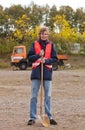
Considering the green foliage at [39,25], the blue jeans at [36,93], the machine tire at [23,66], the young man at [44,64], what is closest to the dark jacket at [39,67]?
the young man at [44,64]

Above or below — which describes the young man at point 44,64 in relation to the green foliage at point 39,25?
above

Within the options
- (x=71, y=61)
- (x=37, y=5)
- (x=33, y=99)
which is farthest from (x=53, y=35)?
(x=33, y=99)

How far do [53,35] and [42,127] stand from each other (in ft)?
165

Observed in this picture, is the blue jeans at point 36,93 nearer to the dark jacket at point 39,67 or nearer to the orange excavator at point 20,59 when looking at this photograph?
the dark jacket at point 39,67

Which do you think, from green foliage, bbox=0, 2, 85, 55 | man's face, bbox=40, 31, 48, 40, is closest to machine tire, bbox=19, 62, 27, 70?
green foliage, bbox=0, 2, 85, 55

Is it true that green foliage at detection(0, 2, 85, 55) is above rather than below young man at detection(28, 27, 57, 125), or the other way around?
below

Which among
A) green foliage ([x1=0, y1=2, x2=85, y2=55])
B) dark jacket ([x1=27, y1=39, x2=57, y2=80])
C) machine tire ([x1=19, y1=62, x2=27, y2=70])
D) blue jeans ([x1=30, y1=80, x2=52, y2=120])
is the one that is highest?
dark jacket ([x1=27, y1=39, x2=57, y2=80])

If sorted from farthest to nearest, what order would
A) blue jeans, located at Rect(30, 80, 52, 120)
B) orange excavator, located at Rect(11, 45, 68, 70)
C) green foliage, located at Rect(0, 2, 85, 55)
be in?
green foliage, located at Rect(0, 2, 85, 55), orange excavator, located at Rect(11, 45, 68, 70), blue jeans, located at Rect(30, 80, 52, 120)

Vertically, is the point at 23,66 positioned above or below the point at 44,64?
below

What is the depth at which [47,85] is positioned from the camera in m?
9.15

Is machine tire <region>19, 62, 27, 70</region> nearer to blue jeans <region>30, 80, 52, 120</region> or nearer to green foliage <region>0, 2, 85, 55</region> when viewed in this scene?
green foliage <region>0, 2, 85, 55</region>

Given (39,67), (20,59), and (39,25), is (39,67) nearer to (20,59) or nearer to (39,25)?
(20,59)

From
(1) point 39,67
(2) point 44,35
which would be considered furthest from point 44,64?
(2) point 44,35

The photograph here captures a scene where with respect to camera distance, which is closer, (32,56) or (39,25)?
(32,56)
